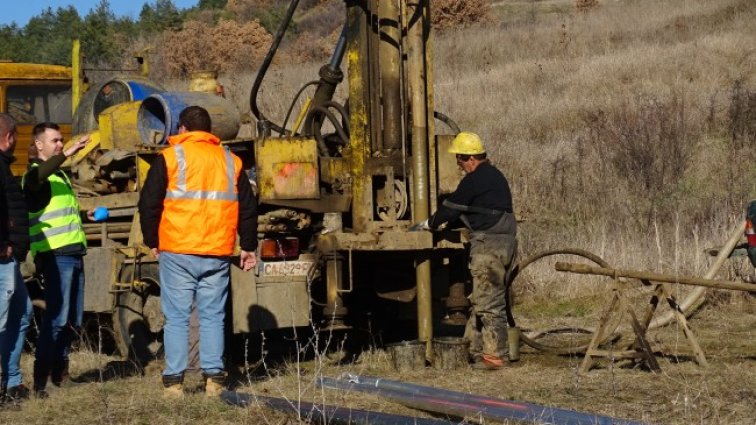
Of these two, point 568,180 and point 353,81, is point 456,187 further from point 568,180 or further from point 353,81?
point 568,180

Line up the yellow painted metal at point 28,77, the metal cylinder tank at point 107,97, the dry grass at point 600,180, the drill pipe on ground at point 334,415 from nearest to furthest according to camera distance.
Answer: the drill pipe on ground at point 334,415 → the dry grass at point 600,180 → the metal cylinder tank at point 107,97 → the yellow painted metal at point 28,77

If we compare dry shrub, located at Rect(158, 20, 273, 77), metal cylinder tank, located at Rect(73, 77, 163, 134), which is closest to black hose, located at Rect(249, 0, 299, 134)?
metal cylinder tank, located at Rect(73, 77, 163, 134)

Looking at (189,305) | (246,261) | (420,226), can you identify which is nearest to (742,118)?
(420,226)

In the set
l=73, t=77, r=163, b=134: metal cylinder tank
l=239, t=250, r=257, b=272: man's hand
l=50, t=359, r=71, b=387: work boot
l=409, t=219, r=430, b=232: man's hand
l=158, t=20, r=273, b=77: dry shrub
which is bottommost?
l=50, t=359, r=71, b=387: work boot

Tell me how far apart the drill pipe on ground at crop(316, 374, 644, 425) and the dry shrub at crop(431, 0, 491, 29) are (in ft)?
90.3

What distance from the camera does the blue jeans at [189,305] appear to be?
771 centimetres

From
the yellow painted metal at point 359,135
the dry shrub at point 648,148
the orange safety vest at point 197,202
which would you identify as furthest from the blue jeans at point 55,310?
the dry shrub at point 648,148

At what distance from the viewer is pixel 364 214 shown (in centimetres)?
921

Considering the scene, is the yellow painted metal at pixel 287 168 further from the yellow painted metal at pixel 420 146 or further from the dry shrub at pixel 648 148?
the dry shrub at pixel 648 148

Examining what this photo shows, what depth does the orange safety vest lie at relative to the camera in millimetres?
7652

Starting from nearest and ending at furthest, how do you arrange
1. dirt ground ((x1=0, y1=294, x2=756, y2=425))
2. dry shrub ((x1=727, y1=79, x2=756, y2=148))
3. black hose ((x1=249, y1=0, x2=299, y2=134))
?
dirt ground ((x1=0, y1=294, x2=756, y2=425)) → black hose ((x1=249, y1=0, x2=299, y2=134)) → dry shrub ((x1=727, y1=79, x2=756, y2=148))

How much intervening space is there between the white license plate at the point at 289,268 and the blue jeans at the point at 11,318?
1738 mm

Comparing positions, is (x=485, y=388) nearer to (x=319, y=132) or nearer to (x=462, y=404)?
(x=462, y=404)

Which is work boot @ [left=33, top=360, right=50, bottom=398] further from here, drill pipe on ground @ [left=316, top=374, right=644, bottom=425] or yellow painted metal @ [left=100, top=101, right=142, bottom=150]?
yellow painted metal @ [left=100, top=101, right=142, bottom=150]
